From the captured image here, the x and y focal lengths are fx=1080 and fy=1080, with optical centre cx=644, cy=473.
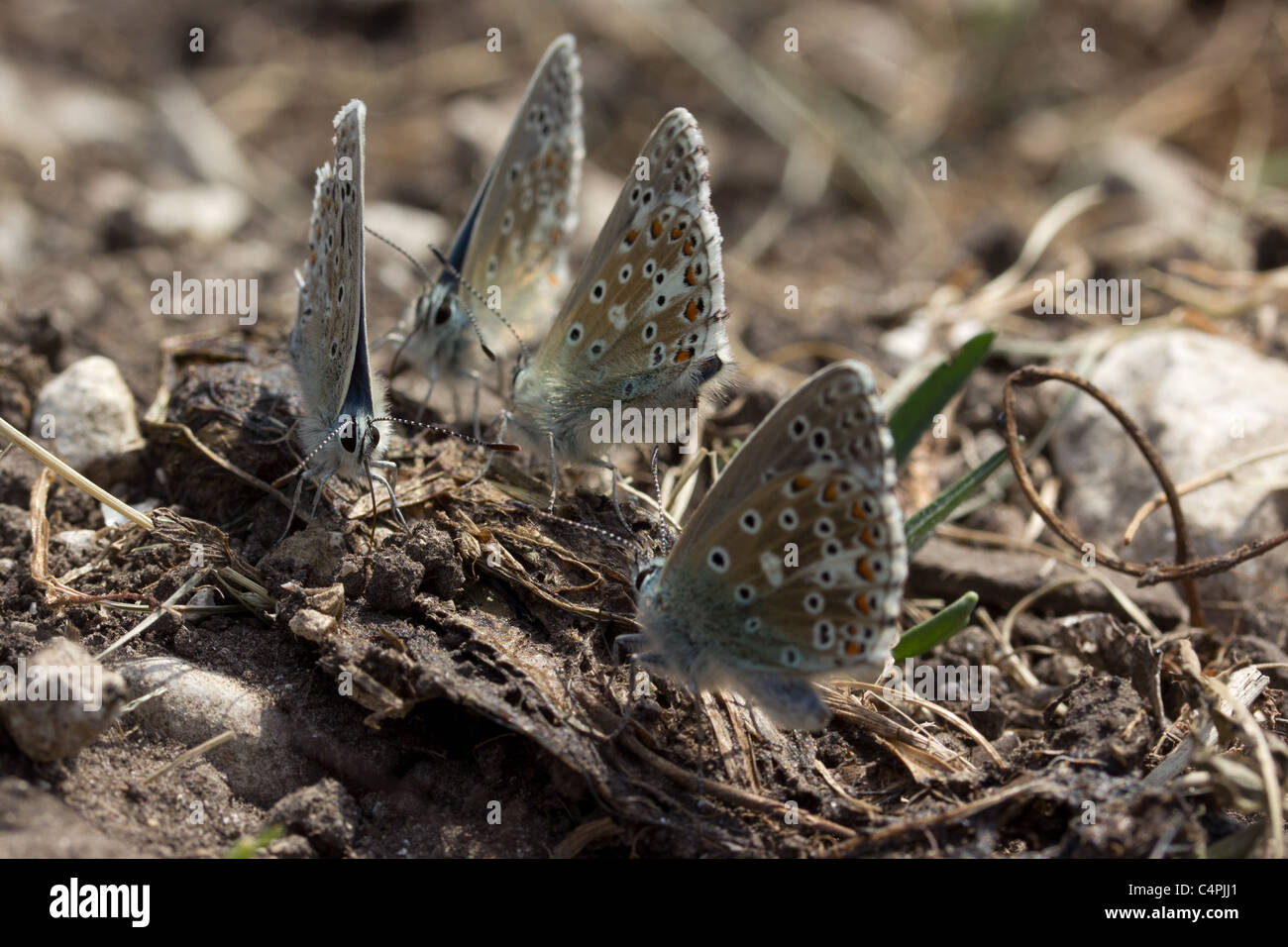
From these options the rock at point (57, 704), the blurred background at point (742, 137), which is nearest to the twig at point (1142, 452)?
the blurred background at point (742, 137)

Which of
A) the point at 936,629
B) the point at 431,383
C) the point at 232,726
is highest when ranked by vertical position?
the point at 431,383

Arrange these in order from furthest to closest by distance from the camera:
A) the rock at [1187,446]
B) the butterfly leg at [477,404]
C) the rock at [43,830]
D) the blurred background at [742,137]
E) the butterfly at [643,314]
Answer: the blurred background at [742,137]
the butterfly leg at [477,404]
the rock at [1187,446]
the butterfly at [643,314]
the rock at [43,830]

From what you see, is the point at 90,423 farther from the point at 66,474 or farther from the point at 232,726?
the point at 232,726

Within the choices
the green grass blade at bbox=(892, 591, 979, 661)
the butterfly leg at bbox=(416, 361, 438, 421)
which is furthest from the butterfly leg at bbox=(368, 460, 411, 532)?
the green grass blade at bbox=(892, 591, 979, 661)

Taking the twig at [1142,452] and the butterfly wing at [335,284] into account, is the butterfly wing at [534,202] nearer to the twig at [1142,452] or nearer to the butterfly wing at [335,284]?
the butterfly wing at [335,284]

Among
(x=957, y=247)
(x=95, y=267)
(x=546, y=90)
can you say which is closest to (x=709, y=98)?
(x=957, y=247)

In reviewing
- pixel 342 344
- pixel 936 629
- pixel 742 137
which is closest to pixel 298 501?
pixel 342 344

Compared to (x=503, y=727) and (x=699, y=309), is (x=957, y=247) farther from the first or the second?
(x=503, y=727)
